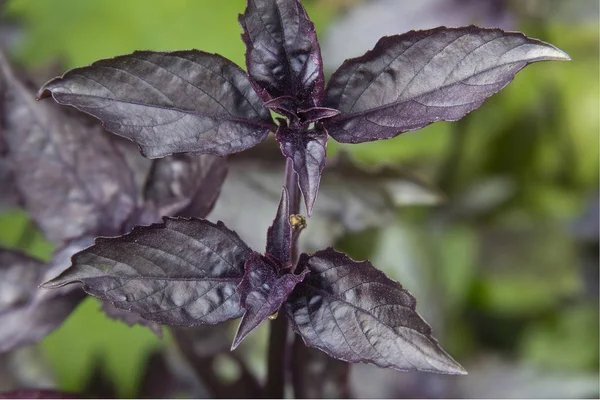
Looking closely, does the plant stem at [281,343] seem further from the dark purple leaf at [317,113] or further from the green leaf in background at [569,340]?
the green leaf in background at [569,340]

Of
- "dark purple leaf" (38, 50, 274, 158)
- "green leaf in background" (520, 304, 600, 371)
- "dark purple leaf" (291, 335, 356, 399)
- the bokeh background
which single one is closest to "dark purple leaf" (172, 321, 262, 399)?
"dark purple leaf" (291, 335, 356, 399)

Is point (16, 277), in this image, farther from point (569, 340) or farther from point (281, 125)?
point (569, 340)

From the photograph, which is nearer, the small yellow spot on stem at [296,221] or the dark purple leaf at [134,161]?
the small yellow spot on stem at [296,221]

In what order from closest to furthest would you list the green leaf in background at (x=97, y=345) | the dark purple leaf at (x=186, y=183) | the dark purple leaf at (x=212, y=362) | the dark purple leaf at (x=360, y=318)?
the dark purple leaf at (x=360, y=318) → the dark purple leaf at (x=186, y=183) → the dark purple leaf at (x=212, y=362) → the green leaf in background at (x=97, y=345)

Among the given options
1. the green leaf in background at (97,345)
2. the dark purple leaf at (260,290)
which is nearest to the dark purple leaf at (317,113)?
the dark purple leaf at (260,290)

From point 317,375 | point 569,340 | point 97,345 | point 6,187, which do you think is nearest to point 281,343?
point 317,375

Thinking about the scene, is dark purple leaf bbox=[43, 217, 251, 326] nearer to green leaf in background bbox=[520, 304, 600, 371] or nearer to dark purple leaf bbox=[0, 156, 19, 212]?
dark purple leaf bbox=[0, 156, 19, 212]
